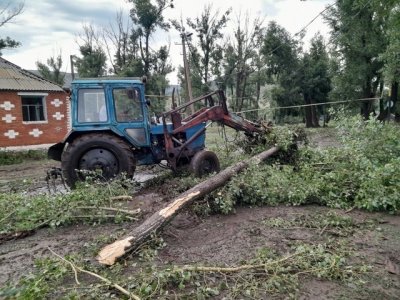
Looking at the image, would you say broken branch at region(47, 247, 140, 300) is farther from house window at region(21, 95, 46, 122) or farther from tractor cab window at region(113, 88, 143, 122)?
house window at region(21, 95, 46, 122)

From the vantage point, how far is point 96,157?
6883 millimetres

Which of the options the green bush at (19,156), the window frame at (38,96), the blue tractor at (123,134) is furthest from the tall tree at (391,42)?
the window frame at (38,96)

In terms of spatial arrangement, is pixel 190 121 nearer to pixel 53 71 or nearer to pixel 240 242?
pixel 240 242

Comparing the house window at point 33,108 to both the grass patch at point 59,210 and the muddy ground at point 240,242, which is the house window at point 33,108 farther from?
the muddy ground at point 240,242

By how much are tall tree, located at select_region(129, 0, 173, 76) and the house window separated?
14.0 meters

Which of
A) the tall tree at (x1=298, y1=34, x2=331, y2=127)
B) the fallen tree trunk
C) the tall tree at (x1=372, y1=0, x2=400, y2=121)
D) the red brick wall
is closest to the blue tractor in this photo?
the fallen tree trunk

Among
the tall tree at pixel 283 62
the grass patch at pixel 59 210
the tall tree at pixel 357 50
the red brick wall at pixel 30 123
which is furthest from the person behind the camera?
the tall tree at pixel 283 62

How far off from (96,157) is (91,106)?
1075 mm

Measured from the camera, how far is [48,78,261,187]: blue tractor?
22.5ft

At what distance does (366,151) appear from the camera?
692 cm

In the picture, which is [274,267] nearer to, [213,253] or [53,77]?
[213,253]

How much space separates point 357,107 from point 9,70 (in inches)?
768

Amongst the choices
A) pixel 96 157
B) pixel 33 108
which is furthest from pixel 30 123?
pixel 96 157

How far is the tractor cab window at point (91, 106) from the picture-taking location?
7016mm
